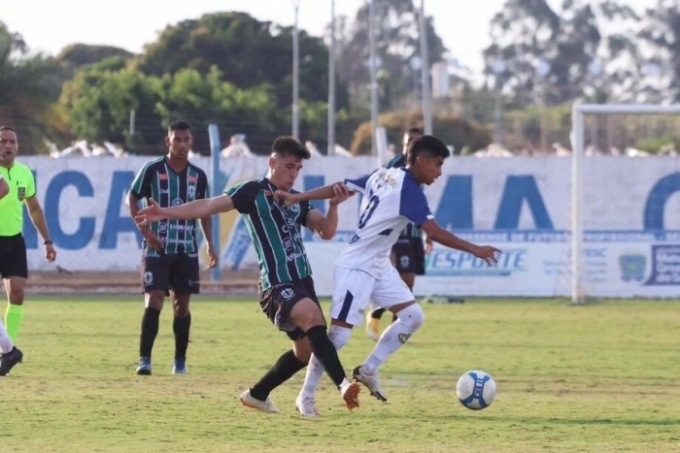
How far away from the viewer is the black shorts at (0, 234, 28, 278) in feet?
42.4

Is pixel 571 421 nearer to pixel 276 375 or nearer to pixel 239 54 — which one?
pixel 276 375

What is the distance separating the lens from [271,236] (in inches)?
394

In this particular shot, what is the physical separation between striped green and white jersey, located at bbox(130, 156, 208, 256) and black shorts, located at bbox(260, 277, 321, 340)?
282 cm

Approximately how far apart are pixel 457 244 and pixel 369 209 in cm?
90

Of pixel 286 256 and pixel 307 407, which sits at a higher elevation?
pixel 286 256

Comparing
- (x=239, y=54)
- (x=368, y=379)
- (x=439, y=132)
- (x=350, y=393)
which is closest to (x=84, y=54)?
(x=239, y=54)

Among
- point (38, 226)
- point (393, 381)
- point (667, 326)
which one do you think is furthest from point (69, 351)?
point (667, 326)

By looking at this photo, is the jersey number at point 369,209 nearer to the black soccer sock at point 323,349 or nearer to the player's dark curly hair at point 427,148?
the player's dark curly hair at point 427,148

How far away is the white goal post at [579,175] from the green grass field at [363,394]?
358 centimetres

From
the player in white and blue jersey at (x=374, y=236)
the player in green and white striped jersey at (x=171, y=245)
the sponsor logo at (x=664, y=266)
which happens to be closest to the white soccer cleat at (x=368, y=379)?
the player in white and blue jersey at (x=374, y=236)

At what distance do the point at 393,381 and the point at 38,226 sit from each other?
3619mm

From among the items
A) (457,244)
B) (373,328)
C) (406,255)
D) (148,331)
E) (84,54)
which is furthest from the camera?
(84,54)

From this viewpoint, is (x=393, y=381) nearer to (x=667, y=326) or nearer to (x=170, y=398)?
(x=170, y=398)

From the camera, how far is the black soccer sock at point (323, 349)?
9.79m
